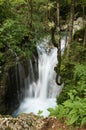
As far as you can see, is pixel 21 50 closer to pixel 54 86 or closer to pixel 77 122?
pixel 54 86

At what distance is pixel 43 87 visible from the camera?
13.9 metres

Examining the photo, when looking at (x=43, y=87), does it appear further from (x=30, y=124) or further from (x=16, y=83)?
(x=30, y=124)

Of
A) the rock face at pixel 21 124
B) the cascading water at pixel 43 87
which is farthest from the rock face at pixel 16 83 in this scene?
the rock face at pixel 21 124

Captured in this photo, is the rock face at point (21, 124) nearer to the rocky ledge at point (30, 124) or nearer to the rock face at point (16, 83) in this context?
the rocky ledge at point (30, 124)

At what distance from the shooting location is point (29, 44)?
13.6 meters

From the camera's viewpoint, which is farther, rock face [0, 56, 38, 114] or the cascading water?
the cascading water

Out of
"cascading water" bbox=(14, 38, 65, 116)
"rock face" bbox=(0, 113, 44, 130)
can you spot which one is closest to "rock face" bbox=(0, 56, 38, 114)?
"cascading water" bbox=(14, 38, 65, 116)

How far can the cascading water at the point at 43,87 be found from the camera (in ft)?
41.5

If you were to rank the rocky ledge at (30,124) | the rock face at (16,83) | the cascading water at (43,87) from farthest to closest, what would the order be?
1. the cascading water at (43,87)
2. the rock face at (16,83)
3. the rocky ledge at (30,124)

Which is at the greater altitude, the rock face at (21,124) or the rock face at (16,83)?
the rock face at (21,124)

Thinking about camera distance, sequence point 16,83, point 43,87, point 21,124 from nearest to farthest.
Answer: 1. point 21,124
2. point 16,83
3. point 43,87

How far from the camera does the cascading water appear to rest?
498 inches

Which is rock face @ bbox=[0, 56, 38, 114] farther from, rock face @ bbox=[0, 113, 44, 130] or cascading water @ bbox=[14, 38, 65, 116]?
rock face @ bbox=[0, 113, 44, 130]

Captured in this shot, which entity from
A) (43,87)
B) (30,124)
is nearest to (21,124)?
(30,124)
